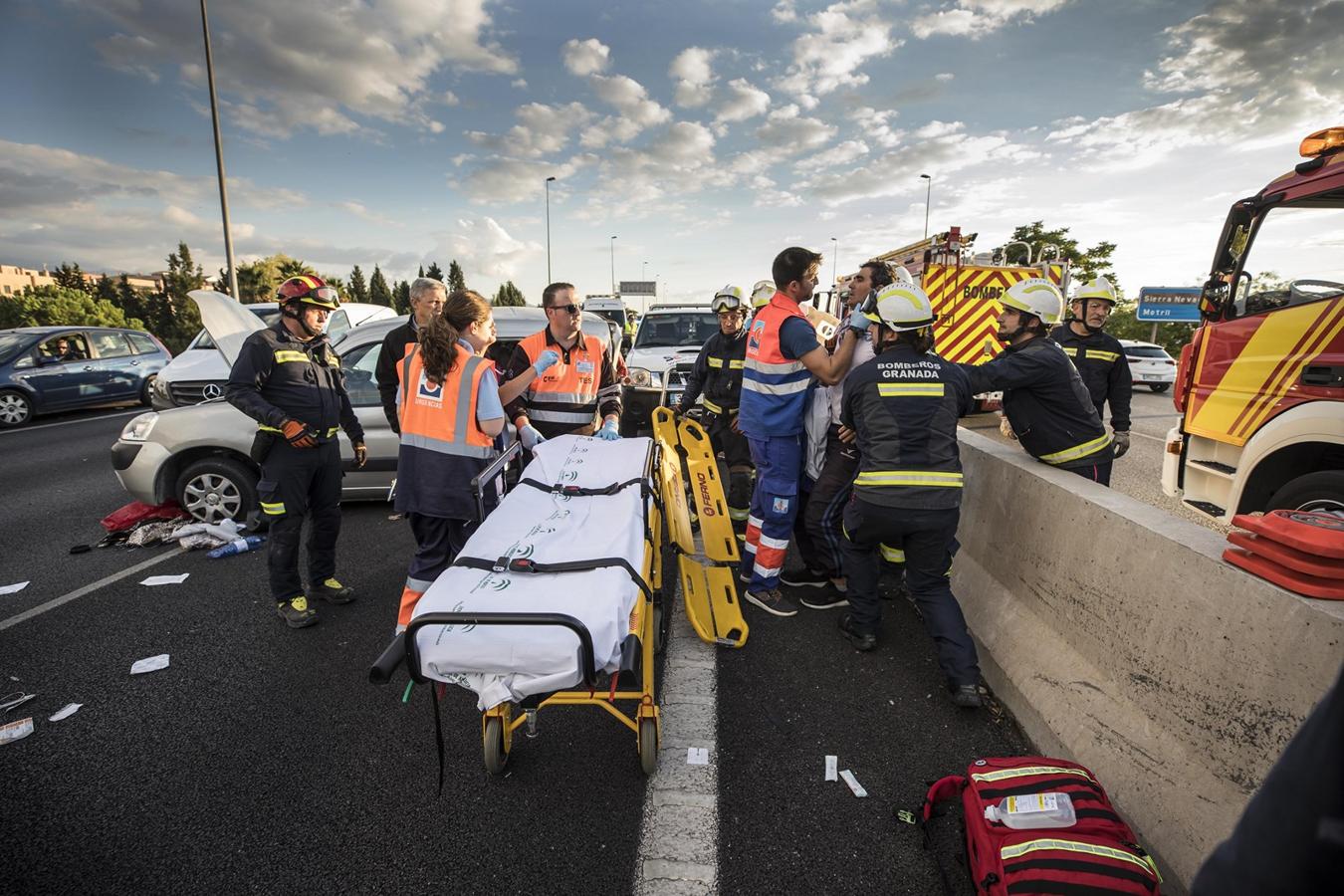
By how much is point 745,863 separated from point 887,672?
1457mm

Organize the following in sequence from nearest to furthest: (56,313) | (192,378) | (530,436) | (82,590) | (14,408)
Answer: (530,436), (82,590), (192,378), (14,408), (56,313)

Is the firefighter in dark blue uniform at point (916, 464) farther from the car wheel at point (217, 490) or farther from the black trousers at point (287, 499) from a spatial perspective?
the car wheel at point (217, 490)

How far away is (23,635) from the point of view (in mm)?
3658

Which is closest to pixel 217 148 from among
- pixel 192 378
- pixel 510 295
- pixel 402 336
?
pixel 192 378

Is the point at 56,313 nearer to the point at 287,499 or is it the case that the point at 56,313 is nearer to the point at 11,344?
the point at 11,344

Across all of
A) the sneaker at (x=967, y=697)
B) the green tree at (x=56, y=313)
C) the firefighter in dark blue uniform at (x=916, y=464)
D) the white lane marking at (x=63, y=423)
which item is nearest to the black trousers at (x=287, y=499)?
the firefighter in dark blue uniform at (x=916, y=464)

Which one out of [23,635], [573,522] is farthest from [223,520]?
[573,522]

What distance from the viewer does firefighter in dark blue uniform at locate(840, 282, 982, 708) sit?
2955 mm

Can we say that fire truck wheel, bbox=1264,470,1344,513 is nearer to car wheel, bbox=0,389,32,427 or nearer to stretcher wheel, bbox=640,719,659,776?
stretcher wheel, bbox=640,719,659,776

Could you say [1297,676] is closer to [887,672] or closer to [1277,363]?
[887,672]

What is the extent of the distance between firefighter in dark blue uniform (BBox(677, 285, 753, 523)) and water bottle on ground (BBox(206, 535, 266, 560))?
376cm

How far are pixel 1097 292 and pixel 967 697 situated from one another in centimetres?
424

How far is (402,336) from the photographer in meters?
4.83

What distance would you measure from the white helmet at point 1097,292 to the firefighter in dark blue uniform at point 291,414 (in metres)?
5.92
